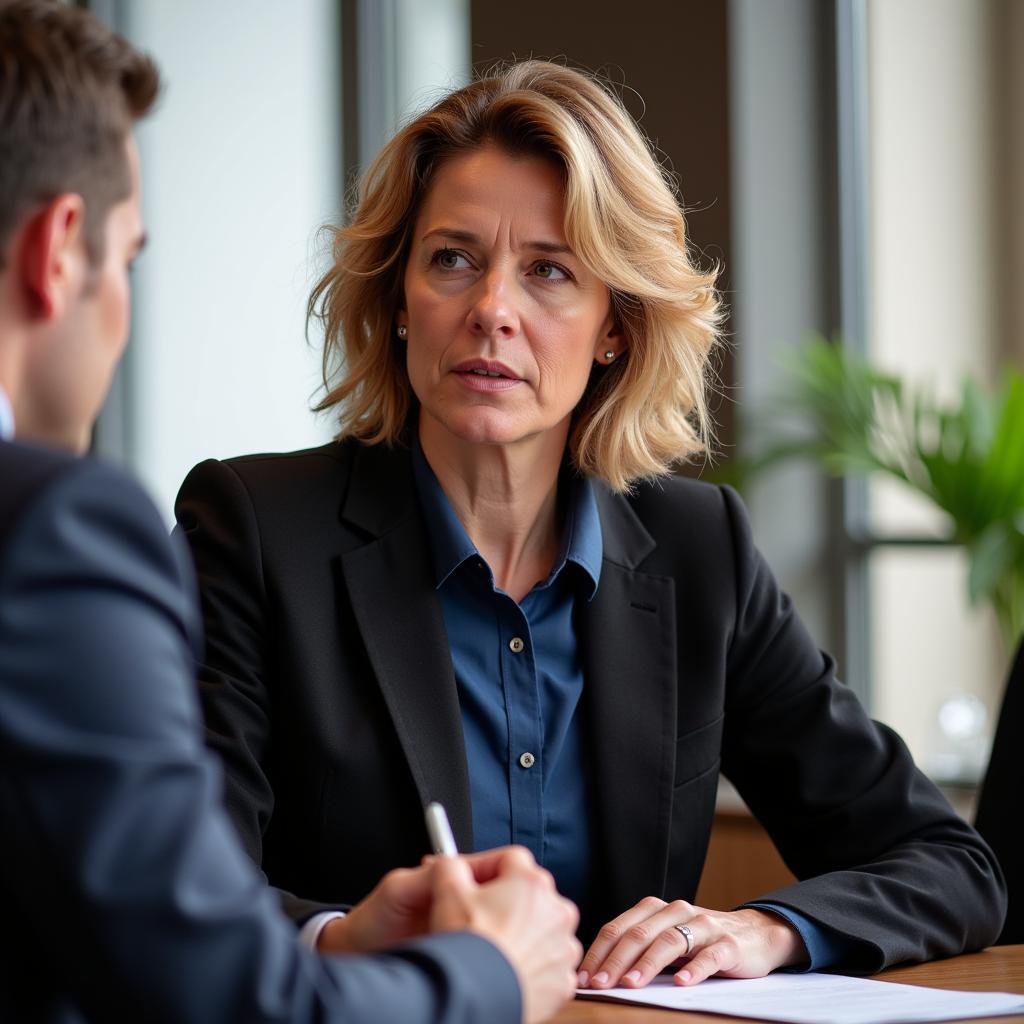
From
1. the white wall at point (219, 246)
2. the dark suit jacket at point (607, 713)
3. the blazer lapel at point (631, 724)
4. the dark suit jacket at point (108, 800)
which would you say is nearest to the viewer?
the dark suit jacket at point (108, 800)

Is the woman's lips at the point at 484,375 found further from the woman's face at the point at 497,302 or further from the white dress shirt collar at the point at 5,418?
the white dress shirt collar at the point at 5,418

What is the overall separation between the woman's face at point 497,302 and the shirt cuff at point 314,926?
72cm

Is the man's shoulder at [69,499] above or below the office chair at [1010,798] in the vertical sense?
above

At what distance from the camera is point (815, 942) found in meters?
1.75

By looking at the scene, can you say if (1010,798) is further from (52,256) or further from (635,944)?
(52,256)

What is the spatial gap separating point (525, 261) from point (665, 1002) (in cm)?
102

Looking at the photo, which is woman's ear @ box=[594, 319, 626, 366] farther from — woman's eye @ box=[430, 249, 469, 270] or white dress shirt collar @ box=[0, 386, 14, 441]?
white dress shirt collar @ box=[0, 386, 14, 441]

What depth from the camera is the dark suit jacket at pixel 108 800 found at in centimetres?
89

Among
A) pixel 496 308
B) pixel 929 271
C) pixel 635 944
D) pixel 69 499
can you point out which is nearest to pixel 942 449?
pixel 929 271

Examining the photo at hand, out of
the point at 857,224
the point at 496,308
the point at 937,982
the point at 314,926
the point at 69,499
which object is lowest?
the point at 937,982

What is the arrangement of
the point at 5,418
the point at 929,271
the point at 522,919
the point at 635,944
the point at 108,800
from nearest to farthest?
1. the point at 108,800
2. the point at 5,418
3. the point at 522,919
4. the point at 635,944
5. the point at 929,271

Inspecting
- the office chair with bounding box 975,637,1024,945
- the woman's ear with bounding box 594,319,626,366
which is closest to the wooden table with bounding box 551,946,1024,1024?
the office chair with bounding box 975,637,1024,945

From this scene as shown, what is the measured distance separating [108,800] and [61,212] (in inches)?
17.0

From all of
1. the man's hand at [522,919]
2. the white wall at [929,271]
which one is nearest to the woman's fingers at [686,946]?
the man's hand at [522,919]
